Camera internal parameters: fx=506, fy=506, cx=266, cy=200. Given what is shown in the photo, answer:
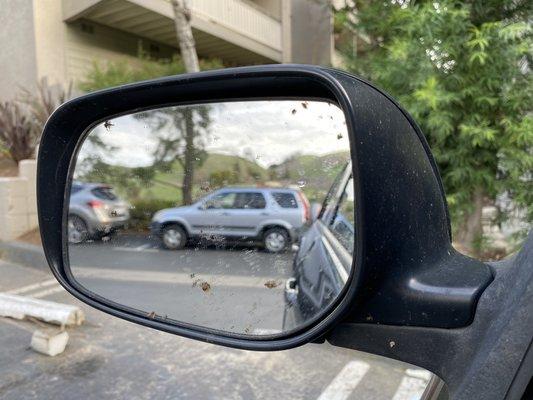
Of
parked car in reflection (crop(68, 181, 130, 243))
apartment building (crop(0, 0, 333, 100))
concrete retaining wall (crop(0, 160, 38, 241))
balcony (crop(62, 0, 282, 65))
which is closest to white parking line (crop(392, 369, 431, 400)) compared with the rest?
parked car in reflection (crop(68, 181, 130, 243))

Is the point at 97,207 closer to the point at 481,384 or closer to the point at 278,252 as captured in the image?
the point at 278,252

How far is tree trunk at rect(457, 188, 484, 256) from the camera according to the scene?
210 inches

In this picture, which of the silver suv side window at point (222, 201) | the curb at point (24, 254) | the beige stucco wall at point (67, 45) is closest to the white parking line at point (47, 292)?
the curb at point (24, 254)

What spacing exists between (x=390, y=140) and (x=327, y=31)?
14.7 m

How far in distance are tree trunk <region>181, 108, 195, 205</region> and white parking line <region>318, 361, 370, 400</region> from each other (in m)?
2.48

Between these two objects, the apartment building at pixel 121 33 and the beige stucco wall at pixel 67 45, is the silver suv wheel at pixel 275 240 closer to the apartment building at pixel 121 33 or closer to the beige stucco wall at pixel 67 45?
the apartment building at pixel 121 33

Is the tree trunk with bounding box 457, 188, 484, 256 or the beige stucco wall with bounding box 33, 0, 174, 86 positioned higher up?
the beige stucco wall with bounding box 33, 0, 174, 86

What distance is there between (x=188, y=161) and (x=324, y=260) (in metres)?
0.46

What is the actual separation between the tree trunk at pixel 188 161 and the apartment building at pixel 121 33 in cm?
747

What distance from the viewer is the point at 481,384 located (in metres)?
0.81

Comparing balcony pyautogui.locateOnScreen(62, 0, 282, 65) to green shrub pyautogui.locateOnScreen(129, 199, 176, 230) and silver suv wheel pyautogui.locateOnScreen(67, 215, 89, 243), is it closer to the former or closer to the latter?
silver suv wheel pyautogui.locateOnScreen(67, 215, 89, 243)

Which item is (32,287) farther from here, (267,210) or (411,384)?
(267,210)

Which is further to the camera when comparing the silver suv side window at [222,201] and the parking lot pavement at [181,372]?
the parking lot pavement at [181,372]

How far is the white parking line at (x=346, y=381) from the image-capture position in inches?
130
